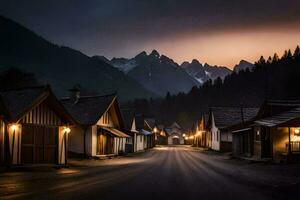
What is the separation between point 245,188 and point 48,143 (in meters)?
15.4

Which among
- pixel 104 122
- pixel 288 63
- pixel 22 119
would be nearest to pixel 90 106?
pixel 104 122

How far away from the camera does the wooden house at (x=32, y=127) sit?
898 inches

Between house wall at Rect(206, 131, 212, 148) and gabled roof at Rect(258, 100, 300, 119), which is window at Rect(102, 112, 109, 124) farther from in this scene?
house wall at Rect(206, 131, 212, 148)

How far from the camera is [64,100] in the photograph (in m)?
44.4

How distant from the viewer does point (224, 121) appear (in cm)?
5950

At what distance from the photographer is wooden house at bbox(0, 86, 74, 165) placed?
22.8 meters

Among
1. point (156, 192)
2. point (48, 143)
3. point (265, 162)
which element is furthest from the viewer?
point (265, 162)

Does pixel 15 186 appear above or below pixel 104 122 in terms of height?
below

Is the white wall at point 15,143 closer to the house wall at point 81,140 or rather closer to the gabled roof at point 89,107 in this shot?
the gabled roof at point 89,107

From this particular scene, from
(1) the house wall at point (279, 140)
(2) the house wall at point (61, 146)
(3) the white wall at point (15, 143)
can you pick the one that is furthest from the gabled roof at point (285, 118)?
(3) the white wall at point (15, 143)

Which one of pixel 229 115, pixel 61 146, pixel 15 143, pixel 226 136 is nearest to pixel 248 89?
pixel 229 115

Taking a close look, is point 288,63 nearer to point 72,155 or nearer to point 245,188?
point 72,155

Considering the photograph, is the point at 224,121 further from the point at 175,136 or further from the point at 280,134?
the point at 175,136

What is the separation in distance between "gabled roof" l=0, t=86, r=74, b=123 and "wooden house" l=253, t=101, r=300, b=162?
1579 cm
